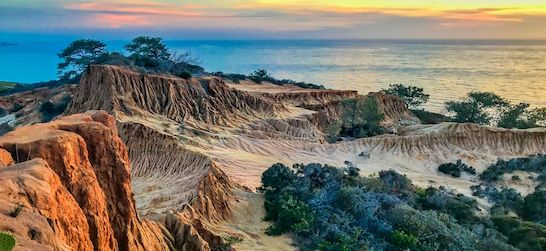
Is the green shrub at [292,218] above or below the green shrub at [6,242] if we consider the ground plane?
below

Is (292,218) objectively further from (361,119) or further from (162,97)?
(361,119)

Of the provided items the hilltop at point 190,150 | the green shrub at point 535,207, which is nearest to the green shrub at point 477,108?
the hilltop at point 190,150

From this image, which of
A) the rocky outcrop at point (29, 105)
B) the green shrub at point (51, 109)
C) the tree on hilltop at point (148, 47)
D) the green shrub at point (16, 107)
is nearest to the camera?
the green shrub at point (51, 109)

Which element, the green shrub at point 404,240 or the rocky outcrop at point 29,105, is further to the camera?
the rocky outcrop at point 29,105

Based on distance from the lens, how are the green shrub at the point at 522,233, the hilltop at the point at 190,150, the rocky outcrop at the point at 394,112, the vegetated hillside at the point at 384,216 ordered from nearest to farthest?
the hilltop at the point at 190,150 < the vegetated hillside at the point at 384,216 < the green shrub at the point at 522,233 < the rocky outcrop at the point at 394,112

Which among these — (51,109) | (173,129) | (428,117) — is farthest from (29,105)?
(428,117)

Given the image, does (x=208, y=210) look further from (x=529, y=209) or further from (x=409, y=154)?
(x=409, y=154)

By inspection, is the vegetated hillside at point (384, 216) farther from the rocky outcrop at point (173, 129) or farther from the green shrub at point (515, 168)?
the green shrub at point (515, 168)

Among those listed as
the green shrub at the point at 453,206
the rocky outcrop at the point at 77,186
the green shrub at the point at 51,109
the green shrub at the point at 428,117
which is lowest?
the green shrub at the point at 428,117
